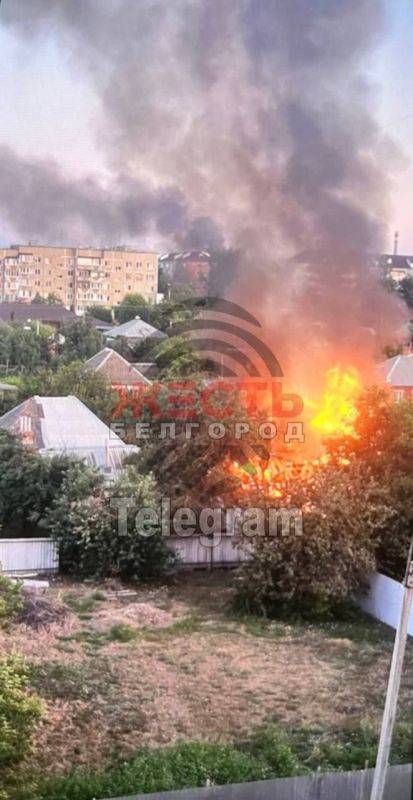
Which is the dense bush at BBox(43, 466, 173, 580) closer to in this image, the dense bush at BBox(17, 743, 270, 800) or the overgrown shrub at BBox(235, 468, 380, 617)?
the overgrown shrub at BBox(235, 468, 380, 617)

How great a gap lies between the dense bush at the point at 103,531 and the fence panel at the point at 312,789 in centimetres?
256

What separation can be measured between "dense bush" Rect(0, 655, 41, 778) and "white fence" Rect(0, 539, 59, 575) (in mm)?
2218

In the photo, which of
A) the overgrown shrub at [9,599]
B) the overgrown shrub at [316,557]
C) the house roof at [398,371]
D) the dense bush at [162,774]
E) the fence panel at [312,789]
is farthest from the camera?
the house roof at [398,371]

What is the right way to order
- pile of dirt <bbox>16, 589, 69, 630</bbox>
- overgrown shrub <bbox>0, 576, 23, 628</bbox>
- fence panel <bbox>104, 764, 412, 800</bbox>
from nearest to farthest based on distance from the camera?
fence panel <bbox>104, 764, 412, 800</bbox> < overgrown shrub <bbox>0, 576, 23, 628</bbox> < pile of dirt <bbox>16, 589, 69, 630</bbox>

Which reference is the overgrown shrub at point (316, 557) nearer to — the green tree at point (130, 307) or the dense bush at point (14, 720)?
the green tree at point (130, 307)

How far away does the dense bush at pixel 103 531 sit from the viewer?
19.4 feet

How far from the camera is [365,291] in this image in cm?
591

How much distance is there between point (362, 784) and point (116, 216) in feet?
12.1

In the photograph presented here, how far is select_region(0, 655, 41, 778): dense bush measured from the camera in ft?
11.8

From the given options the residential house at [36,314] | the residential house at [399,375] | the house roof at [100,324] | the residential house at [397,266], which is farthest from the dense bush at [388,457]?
the residential house at [36,314]

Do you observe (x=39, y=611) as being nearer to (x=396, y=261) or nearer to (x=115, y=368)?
(x=115, y=368)

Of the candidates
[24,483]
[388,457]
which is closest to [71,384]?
[24,483]

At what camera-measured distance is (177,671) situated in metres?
4.77

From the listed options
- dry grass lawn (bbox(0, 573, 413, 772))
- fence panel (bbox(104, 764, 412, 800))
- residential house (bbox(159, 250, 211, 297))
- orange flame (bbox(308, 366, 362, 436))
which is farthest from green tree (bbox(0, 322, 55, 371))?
fence panel (bbox(104, 764, 412, 800))
